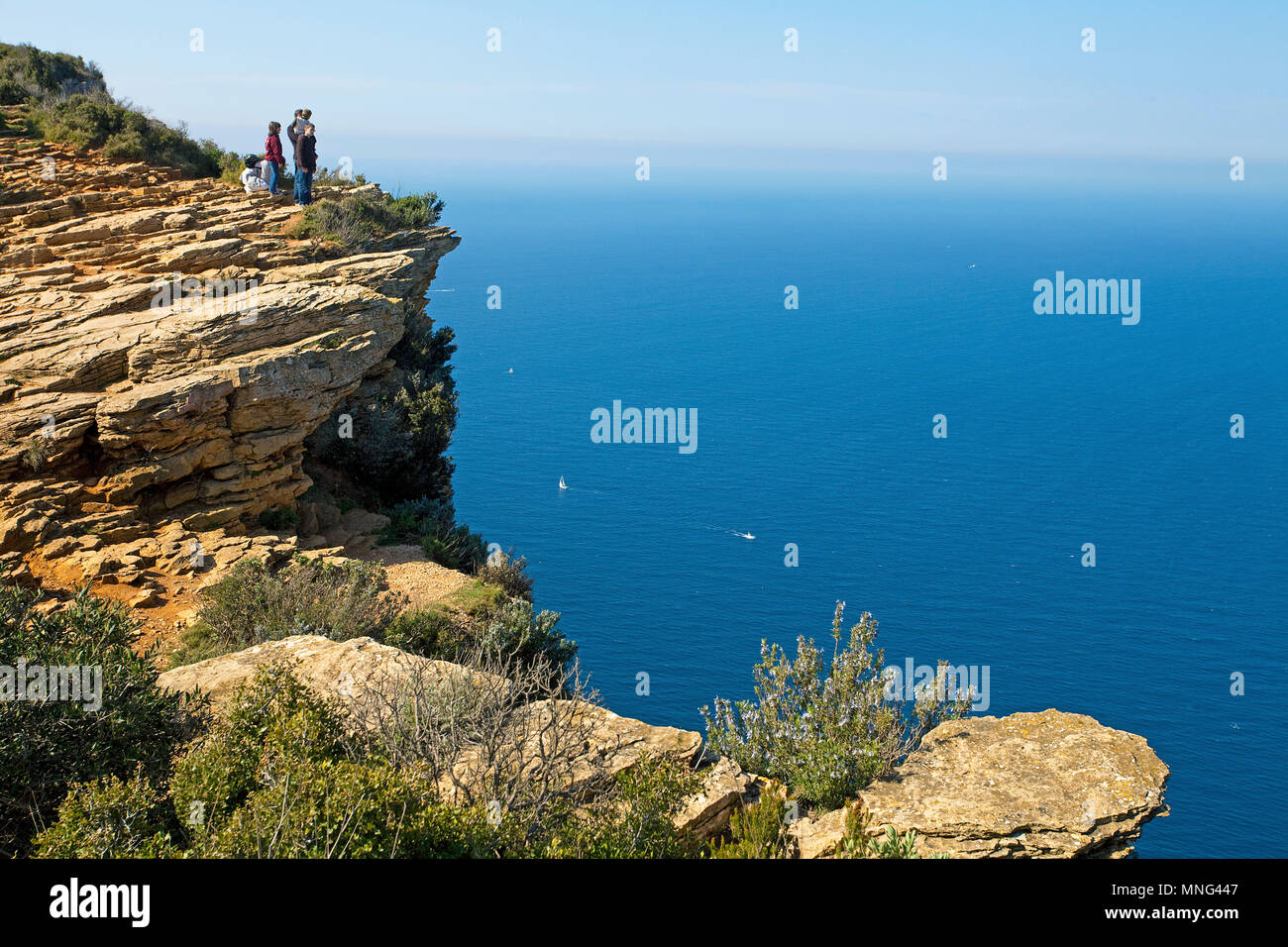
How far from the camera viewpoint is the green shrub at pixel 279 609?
539 inches

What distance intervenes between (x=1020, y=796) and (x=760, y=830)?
268 centimetres

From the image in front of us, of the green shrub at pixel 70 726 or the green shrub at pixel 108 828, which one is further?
the green shrub at pixel 70 726

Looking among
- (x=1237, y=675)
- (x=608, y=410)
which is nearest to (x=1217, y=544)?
(x=1237, y=675)

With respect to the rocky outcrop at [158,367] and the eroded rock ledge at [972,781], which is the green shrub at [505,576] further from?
the eroded rock ledge at [972,781]

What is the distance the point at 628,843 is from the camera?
23.8 ft

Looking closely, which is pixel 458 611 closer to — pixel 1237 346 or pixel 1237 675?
pixel 1237 675

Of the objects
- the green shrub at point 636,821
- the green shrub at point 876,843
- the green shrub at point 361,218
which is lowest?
the green shrub at point 876,843

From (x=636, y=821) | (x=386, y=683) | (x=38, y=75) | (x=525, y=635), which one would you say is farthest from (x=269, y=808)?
(x=38, y=75)

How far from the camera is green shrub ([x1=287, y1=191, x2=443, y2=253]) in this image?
76.7 ft

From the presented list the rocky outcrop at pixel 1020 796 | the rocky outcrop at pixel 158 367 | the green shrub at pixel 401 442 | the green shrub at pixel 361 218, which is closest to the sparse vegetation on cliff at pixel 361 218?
the green shrub at pixel 361 218

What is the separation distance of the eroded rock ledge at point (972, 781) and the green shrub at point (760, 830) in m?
0.16

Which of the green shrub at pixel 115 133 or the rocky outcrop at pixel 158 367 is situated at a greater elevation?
the green shrub at pixel 115 133

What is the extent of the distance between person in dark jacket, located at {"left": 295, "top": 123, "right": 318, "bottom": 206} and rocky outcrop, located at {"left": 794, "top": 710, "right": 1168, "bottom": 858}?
2101 centimetres

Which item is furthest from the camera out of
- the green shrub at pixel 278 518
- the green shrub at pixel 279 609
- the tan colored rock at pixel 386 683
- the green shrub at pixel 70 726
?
the green shrub at pixel 278 518
